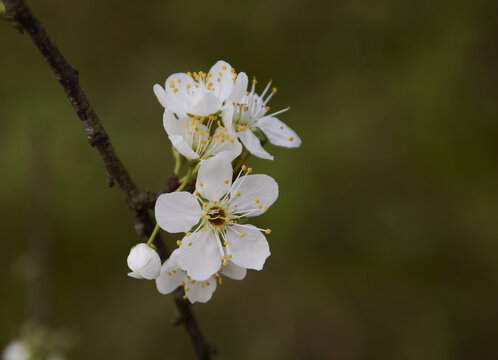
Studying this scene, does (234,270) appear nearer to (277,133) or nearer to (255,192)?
(255,192)

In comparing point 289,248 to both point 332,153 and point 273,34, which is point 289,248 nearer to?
point 332,153

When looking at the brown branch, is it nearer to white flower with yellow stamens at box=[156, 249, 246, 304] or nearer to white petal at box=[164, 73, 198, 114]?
white flower with yellow stamens at box=[156, 249, 246, 304]

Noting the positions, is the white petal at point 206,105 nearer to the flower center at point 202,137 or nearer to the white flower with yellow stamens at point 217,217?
the flower center at point 202,137

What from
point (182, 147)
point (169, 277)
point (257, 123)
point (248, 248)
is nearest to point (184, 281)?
point (169, 277)

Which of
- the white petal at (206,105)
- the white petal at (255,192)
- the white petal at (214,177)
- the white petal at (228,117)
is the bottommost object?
the white petal at (255,192)

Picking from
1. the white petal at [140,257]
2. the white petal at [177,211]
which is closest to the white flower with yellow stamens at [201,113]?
the white petal at [177,211]

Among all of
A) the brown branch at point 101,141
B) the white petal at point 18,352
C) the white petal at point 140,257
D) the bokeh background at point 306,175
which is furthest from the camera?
the bokeh background at point 306,175
